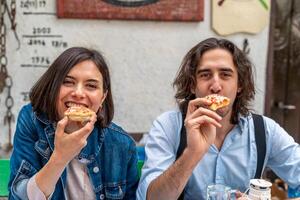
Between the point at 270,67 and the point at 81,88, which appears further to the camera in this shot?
the point at 270,67

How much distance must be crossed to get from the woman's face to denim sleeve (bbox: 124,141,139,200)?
0.37 m

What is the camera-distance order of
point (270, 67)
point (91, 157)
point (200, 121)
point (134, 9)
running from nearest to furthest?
1. point (200, 121)
2. point (91, 157)
3. point (134, 9)
4. point (270, 67)

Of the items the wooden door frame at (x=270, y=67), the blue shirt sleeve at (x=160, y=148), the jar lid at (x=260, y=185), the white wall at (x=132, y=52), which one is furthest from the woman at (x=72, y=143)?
the wooden door frame at (x=270, y=67)

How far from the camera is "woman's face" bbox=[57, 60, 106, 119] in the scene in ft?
6.63

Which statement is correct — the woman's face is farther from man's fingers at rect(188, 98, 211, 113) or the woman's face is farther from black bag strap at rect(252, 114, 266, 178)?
black bag strap at rect(252, 114, 266, 178)

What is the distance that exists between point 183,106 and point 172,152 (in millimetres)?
337

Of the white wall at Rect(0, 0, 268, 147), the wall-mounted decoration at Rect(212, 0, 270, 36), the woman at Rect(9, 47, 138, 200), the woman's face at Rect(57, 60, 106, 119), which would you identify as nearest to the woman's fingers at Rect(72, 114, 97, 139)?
the woman at Rect(9, 47, 138, 200)

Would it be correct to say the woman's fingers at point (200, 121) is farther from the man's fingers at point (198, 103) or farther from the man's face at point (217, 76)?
the man's face at point (217, 76)

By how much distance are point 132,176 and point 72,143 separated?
0.57m

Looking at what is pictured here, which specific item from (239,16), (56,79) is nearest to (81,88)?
(56,79)

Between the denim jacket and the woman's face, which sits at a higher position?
the woman's face

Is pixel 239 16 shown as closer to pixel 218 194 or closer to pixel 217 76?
pixel 217 76

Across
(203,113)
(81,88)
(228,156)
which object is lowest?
(228,156)

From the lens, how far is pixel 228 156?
232 centimetres
